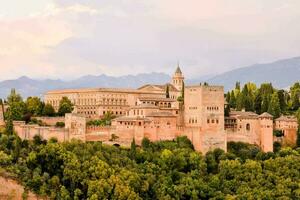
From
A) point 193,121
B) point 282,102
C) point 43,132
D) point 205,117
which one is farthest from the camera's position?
point 282,102

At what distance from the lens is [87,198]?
40.1 m

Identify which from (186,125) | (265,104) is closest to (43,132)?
(186,125)

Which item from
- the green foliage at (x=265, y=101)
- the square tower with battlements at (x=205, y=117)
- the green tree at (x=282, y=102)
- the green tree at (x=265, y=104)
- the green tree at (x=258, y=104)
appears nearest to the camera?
the square tower with battlements at (x=205, y=117)

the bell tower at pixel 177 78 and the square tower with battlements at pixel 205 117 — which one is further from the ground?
the bell tower at pixel 177 78

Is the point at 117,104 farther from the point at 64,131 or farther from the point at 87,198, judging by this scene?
the point at 87,198

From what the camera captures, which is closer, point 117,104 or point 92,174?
point 92,174

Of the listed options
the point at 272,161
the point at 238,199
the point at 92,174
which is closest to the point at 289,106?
the point at 272,161

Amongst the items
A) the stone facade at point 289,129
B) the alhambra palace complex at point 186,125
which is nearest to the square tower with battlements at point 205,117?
the alhambra palace complex at point 186,125

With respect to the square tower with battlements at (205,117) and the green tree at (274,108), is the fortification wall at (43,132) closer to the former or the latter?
the square tower with battlements at (205,117)

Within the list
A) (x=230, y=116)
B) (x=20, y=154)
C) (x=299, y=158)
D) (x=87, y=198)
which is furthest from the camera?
(x=230, y=116)

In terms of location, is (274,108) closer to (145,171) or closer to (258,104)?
(258,104)

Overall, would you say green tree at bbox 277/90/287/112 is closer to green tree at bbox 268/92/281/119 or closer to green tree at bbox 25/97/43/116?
green tree at bbox 268/92/281/119

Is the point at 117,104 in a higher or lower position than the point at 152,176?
higher

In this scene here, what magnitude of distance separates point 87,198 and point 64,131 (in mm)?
6118
